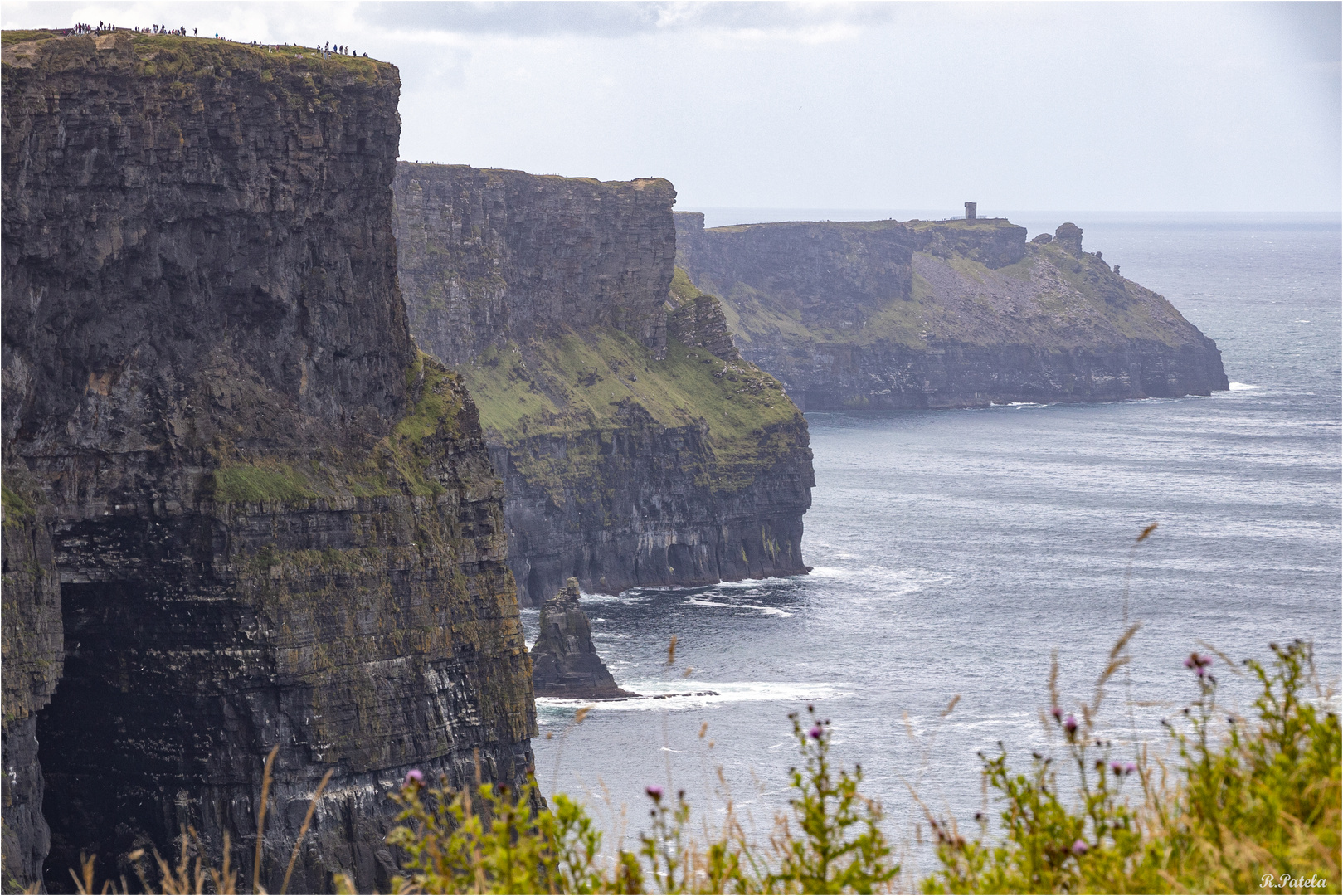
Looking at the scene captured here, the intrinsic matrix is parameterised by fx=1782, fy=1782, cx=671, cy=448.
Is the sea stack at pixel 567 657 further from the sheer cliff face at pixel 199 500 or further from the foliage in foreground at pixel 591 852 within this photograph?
the foliage in foreground at pixel 591 852

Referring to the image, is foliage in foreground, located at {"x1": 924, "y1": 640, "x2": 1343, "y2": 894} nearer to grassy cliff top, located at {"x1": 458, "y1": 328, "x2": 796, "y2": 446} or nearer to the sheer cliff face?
the sheer cliff face

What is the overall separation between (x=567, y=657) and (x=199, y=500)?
173 feet

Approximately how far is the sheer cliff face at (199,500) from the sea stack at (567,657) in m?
41.7

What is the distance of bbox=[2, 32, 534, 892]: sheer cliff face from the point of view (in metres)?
65.2

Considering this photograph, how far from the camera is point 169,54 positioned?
68.7m

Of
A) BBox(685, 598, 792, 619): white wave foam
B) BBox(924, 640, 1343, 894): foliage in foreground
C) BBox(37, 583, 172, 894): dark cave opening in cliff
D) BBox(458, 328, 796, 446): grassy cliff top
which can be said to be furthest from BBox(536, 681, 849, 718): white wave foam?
BBox(924, 640, 1343, 894): foliage in foreground

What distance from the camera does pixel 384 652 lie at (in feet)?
232

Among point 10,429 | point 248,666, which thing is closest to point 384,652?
point 248,666

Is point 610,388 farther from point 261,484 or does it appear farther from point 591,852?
point 591,852

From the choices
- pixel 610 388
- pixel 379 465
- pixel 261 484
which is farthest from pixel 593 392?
pixel 261 484

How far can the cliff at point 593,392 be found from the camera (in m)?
164

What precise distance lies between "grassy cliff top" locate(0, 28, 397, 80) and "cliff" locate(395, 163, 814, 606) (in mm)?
85640
